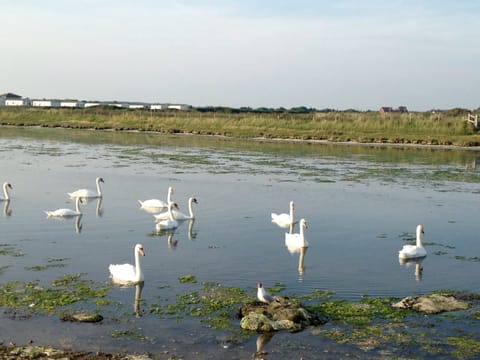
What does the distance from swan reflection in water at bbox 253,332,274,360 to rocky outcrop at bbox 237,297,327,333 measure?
5.6 inches

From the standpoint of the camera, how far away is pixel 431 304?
11273 millimetres

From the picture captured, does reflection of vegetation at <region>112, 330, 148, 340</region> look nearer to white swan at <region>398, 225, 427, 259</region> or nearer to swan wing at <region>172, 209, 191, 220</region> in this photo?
white swan at <region>398, 225, 427, 259</region>

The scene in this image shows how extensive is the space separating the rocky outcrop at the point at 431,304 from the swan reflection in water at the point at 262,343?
2.70 m

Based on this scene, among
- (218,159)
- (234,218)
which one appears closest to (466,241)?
(234,218)

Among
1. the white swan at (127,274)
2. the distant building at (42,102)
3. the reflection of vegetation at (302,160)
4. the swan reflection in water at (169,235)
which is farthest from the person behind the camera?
the distant building at (42,102)

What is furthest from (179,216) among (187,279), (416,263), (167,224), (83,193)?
(416,263)

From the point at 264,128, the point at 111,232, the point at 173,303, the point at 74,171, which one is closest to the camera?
the point at 173,303

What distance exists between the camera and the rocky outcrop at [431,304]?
11125 mm

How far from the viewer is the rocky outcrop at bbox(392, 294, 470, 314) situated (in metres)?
11.1

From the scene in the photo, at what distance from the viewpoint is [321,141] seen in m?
56.3

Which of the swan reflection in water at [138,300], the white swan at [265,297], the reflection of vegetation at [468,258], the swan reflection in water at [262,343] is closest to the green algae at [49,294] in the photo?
the swan reflection in water at [138,300]

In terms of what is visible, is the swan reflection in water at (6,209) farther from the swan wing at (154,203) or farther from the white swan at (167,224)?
the white swan at (167,224)

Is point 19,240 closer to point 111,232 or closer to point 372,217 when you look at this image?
point 111,232

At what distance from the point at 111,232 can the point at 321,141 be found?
40613 mm
